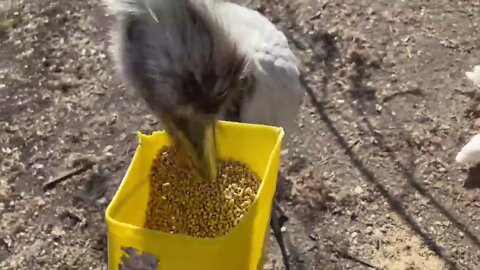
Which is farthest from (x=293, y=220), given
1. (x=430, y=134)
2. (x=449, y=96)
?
(x=449, y=96)

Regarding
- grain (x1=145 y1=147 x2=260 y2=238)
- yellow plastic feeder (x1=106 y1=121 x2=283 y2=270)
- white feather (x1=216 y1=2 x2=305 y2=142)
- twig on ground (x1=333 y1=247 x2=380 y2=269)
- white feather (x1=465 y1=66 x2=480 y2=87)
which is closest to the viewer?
yellow plastic feeder (x1=106 y1=121 x2=283 y2=270)

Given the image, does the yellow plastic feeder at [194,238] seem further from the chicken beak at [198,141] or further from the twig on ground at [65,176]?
the twig on ground at [65,176]

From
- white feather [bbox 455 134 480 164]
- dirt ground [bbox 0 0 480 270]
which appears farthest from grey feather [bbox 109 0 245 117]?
white feather [bbox 455 134 480 164]

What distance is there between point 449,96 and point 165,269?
1.43 m

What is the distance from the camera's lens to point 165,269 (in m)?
1.71

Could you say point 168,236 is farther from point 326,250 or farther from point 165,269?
point 326,250

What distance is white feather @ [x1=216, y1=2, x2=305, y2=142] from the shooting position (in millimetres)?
2041

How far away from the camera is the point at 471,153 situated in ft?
8.20

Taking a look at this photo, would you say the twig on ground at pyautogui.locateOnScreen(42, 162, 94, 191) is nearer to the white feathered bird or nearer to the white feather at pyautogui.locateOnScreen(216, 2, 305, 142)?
the white feather at pyautogui.locateOnScreen(216, 2, 305, 142)

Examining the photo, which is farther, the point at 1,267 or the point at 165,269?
the point at 1,267

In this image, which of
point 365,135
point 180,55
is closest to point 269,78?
point 180,55

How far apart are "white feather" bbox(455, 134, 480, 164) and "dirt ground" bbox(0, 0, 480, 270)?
4 centimetres

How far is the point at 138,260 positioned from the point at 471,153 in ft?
4.02

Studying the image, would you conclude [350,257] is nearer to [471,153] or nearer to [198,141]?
[471,153]
